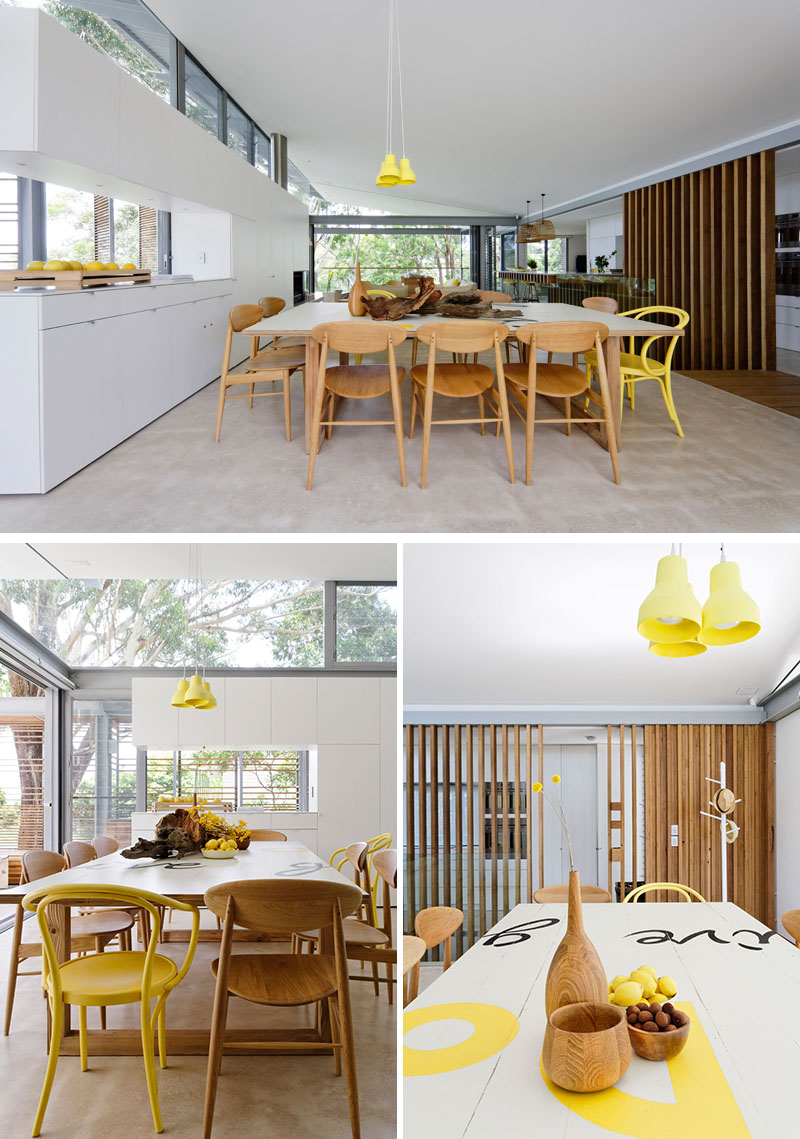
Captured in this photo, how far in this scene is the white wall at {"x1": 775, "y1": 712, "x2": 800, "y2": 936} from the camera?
6949 mm

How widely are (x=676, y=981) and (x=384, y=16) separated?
6924 mm

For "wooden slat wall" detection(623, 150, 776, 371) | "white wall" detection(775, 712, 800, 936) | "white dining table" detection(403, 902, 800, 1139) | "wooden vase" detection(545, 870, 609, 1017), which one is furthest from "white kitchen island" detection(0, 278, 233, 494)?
"wooden slat wall" detection(623, 150, 776, 371)

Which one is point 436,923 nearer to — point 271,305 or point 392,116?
point 271,305

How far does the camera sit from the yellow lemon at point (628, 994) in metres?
2.18

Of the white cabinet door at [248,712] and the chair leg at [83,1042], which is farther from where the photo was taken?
the white cabinet door at [248,712]

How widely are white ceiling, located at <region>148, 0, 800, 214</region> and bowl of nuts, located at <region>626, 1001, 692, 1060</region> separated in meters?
6.03

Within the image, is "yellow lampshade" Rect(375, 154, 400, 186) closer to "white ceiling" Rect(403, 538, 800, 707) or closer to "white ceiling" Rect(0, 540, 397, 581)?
"white ceiling" Rect(0, 540, 397, 581)

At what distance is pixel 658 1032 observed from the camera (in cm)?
201

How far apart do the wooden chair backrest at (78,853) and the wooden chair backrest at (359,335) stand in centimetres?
322

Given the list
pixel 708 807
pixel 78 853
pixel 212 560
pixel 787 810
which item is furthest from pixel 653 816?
pixel 78 853

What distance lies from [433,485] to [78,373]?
2.04m

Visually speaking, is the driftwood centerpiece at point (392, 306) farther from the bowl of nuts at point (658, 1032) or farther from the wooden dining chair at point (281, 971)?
the bowl of nuts at point (658, 1032)

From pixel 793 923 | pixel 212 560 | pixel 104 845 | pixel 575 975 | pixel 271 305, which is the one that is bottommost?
pixel 104 845

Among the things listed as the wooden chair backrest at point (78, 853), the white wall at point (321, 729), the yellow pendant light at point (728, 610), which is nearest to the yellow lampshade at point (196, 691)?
the wooden chair backrest at point (78, 853)
